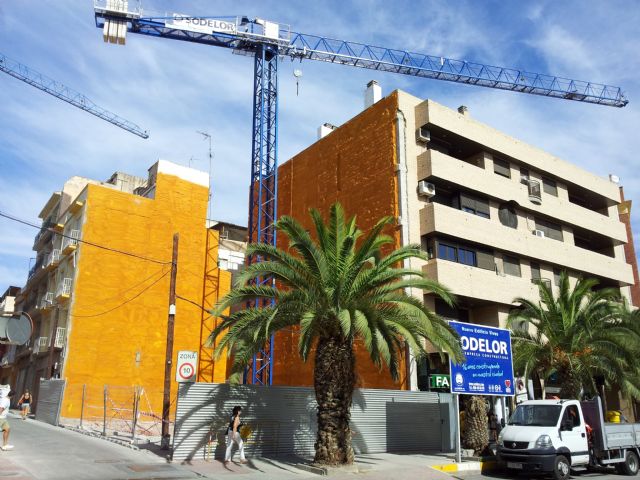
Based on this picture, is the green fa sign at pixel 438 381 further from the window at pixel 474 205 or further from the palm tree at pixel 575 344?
the window at pixel 474 205

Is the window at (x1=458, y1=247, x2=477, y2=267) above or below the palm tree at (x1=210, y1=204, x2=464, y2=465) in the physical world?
above

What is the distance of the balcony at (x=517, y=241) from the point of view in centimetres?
2738

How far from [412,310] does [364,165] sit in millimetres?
16016

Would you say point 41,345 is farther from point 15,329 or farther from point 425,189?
point 15,329

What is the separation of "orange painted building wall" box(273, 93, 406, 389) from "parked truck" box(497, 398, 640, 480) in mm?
8714

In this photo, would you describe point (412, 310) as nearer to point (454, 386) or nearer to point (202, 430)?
point (454, 386)

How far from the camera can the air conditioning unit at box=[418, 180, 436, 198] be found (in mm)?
27828

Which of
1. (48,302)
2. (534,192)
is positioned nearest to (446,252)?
(534,192)

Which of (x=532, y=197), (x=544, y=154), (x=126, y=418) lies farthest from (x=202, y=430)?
(x=544, y=154)

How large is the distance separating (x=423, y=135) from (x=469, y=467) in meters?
17.3

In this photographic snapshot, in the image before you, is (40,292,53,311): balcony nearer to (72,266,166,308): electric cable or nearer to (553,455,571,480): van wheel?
(72,266,166,308): electric cable

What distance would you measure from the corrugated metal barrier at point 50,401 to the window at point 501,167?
25.5 m

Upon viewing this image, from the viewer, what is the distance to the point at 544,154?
3469cm

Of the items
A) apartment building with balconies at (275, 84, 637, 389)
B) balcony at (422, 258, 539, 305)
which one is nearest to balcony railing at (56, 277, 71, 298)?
apartment building with balconies at (275, 84, 637, 389)
